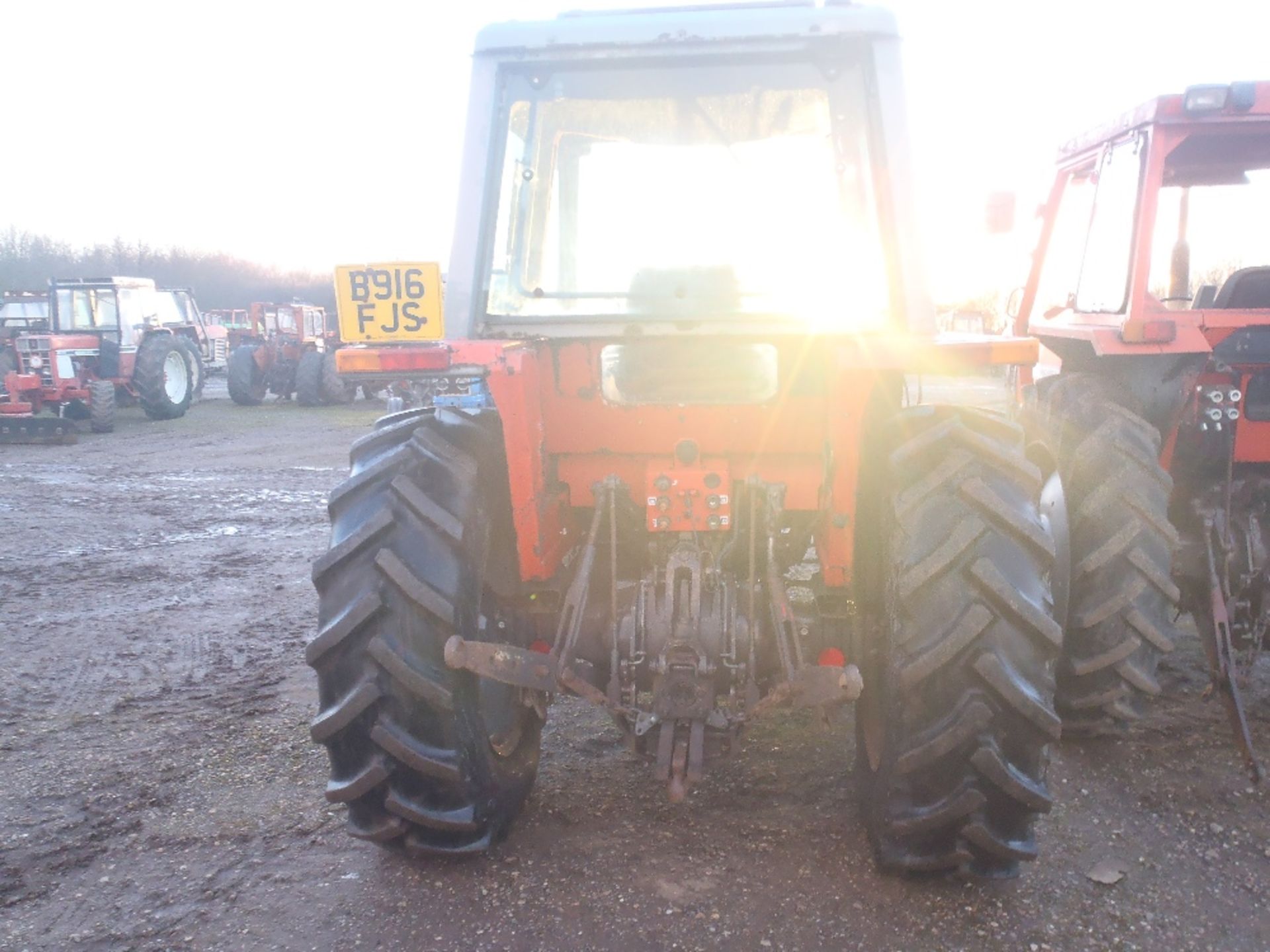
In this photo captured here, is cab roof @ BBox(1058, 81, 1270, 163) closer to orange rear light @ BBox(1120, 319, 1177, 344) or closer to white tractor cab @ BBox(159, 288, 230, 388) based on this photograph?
orange rear light @ BBox(1120, 319, 1177, 344)

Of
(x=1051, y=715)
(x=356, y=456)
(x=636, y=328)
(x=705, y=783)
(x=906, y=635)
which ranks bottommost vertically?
(x=705, y=783)

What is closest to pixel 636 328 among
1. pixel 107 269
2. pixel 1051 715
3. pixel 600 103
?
pixel 600 103

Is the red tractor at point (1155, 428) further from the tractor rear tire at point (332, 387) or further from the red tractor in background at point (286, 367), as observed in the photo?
the tractor rear tire at point (332, 387)

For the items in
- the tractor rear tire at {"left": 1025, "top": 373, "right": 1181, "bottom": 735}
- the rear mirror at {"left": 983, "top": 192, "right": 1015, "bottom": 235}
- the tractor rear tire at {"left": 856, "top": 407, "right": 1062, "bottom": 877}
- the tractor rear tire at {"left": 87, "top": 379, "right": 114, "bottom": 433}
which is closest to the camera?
the tractor rear tire at {"left": 856, "top": 407, "right": 1062, "bottom": 877}

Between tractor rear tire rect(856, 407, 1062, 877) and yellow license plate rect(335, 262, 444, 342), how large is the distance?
1313 millimetres

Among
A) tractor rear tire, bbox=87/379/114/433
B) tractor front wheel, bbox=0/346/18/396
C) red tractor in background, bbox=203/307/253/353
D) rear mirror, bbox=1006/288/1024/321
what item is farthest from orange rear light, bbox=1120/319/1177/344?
red tractor in background, bbox=203/307/253/353

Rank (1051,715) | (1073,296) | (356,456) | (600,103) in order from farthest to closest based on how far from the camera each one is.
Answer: (1073,296) → (600,103) → (356,456) → (1051,715)

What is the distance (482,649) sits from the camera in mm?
2512

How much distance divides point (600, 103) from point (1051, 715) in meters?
2.22

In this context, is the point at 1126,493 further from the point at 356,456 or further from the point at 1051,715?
the point at 356,456

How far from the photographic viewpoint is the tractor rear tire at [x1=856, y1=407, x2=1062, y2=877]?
7.65ft

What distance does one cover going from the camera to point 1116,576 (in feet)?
10.5

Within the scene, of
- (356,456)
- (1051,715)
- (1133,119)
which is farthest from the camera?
(1133,119)

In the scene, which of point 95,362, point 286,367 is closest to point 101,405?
point 95,362
